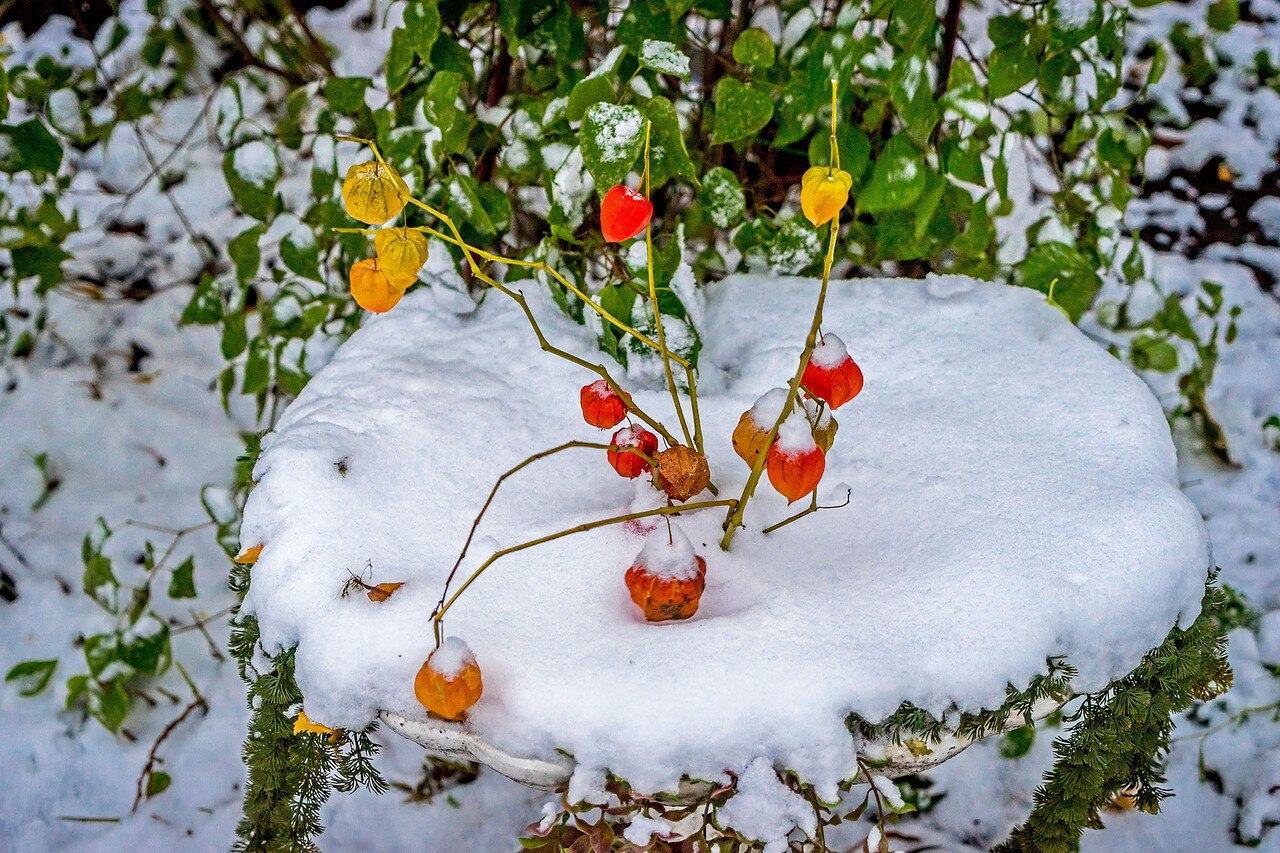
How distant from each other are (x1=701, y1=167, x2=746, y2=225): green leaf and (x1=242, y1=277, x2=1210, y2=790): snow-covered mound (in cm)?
11

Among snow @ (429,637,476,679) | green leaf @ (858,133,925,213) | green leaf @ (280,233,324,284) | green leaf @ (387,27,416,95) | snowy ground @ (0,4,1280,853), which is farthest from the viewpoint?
snowy ground @ (0,4,1280,853)

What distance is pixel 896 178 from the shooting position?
0.86m

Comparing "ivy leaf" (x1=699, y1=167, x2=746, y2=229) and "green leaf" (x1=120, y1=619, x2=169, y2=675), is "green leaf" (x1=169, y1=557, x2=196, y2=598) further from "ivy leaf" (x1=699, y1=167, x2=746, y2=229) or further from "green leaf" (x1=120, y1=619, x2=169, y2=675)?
"ivy leaf" (x1=699, y1=167, x2=746, y2=229)

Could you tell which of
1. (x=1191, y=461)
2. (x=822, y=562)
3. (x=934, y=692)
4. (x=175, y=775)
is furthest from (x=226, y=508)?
(x=1191, y=461)

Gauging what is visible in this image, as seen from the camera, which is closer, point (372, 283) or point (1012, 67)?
point (372, 283)

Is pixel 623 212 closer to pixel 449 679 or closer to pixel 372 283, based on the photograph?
pixel 372 283

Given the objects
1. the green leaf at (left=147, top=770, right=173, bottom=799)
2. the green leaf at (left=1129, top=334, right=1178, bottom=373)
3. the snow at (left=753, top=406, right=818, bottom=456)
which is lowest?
the green leaf at (left=147, top=770, right=173, bottom=799)

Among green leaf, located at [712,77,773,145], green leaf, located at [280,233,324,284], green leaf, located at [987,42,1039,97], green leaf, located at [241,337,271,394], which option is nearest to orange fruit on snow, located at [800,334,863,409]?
Answer: green leaf, located at [712,77,773,145]

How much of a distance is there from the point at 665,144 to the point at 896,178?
0.68 feet

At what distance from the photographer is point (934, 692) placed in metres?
0.66

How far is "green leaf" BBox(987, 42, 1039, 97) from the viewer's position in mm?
935

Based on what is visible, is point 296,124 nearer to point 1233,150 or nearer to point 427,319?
point 427,319

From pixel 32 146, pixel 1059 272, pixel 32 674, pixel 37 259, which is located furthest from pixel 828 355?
pixel 32 674

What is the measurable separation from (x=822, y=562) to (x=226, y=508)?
87 cm
